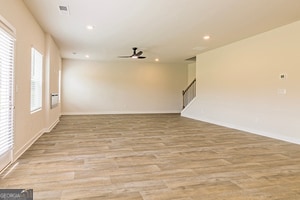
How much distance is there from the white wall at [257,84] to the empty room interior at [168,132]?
3 centimetres

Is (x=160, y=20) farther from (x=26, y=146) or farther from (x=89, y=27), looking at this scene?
(x=26, y=146)

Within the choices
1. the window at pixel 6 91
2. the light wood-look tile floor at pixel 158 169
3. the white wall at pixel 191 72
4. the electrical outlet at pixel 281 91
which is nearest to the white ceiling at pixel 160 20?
the window at pixel 6 91

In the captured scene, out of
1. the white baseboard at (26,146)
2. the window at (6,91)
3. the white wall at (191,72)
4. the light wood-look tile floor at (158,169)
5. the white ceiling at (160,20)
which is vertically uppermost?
the white ceiling at (160,20)

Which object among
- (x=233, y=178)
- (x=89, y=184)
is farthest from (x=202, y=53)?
(x=89, y=184)

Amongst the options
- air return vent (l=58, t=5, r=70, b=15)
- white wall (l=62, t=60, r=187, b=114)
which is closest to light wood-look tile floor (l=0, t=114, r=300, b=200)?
air return vent (l=58, t=5, r=70, b=15)

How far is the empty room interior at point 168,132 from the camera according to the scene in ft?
9.02

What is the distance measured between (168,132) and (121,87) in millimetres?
5566

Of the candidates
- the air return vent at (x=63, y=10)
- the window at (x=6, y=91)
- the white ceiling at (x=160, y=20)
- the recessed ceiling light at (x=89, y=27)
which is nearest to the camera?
the window at (x=6, y=91)

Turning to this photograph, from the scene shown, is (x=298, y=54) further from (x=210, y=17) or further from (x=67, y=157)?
(x=67, y=157)

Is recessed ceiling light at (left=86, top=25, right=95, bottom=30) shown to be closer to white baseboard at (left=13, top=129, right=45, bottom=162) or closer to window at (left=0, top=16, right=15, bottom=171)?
window at (left=0, top=16, right=15, bottom=171)

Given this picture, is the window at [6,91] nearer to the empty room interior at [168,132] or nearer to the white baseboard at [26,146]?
the empty room interior at [168,132]

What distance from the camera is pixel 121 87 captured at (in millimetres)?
11164

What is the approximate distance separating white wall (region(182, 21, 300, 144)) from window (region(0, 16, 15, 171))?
5.46 meters

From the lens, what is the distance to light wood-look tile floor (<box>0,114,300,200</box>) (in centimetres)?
246
